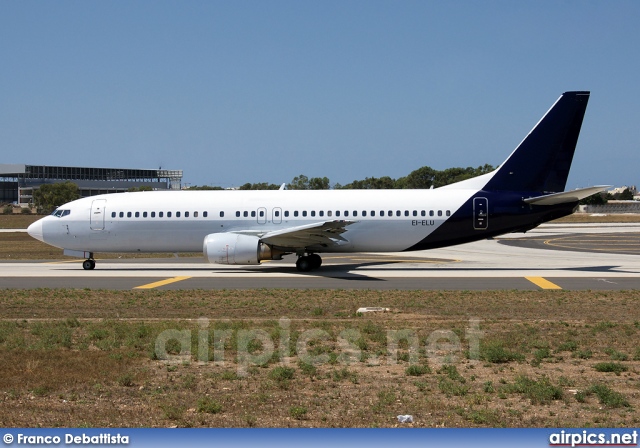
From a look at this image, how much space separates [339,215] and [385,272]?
10.1 feet

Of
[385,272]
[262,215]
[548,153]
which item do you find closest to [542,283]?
[385,272]

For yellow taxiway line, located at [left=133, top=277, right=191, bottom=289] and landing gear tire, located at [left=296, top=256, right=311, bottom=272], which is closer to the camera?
yellow taxiway line, located at [left=133, top=277, right=191, bottom=289]

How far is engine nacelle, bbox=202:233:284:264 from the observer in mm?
26734

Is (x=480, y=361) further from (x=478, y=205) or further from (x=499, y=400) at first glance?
(x=478, y=205)

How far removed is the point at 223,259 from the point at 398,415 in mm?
19066

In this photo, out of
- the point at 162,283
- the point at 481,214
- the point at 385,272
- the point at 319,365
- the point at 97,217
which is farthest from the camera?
the point at 97,217

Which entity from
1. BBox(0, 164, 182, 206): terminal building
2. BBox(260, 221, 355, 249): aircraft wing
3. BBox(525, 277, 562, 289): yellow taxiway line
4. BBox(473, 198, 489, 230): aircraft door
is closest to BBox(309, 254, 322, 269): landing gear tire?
BBox(260, 221, 355, 249): aircraft wing

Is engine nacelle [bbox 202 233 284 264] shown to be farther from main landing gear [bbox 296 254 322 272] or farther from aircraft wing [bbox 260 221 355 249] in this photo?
main landing gear [bbox 296 254 322 272]

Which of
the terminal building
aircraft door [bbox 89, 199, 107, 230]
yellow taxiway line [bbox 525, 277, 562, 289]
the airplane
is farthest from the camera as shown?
the terminal building

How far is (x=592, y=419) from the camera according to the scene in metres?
8.14

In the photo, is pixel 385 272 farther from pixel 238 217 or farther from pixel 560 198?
pixel 560 198

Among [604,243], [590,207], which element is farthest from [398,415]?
[590,207]

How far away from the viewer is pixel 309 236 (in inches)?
1082

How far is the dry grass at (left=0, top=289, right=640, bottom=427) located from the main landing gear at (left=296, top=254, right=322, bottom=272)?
32.7 feet
